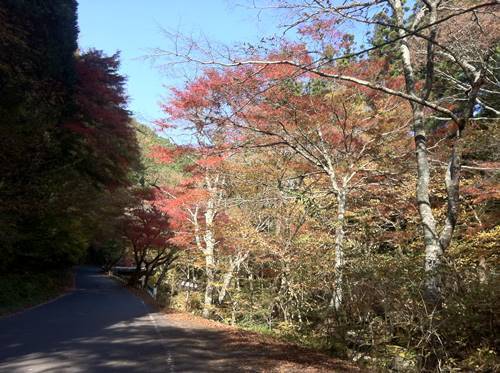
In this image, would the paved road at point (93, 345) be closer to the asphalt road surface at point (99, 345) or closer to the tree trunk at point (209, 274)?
the asphalt road surface at point (99, 345)

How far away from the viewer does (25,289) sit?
17.4 meters

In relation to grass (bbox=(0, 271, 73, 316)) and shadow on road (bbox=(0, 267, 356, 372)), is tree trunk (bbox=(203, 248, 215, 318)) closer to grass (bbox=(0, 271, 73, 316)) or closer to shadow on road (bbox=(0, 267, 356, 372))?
shadow on road (bbox=(0, 267, 356, 372))

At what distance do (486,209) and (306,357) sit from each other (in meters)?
10.3

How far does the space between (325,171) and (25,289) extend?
13661mm

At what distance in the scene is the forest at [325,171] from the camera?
6.23m

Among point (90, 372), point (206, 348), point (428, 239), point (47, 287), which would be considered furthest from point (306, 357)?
point (47, 287)

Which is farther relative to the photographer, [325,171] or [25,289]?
[25,289]

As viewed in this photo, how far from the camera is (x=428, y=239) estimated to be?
664 centimetres

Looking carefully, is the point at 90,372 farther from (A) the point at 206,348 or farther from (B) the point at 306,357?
(B) the point at 306,357

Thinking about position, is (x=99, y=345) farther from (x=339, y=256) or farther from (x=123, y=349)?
(x=339, y=256)

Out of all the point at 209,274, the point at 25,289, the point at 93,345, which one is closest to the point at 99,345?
the point at 93,345

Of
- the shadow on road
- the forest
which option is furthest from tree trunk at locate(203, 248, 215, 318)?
the shadow on road

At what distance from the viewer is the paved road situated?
669 cm

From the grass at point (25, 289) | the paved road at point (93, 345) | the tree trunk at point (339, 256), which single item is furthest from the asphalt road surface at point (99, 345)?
the tree trunk at point (339, 256)
